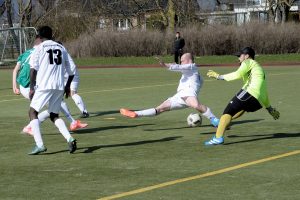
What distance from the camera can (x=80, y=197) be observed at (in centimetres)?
875

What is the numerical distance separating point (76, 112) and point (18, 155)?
682 centimetres

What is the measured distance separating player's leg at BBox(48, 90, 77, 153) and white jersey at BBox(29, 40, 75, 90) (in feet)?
→ 0.57

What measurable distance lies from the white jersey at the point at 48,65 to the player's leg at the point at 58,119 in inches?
6.8

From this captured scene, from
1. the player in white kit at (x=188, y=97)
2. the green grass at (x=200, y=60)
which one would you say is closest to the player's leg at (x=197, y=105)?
the player in white kit at (x=188, y=97)

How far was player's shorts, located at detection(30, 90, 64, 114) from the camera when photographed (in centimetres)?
1178

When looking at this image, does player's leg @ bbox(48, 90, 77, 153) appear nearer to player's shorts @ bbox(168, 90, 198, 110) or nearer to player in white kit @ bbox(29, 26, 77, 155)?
player in white kit @ bbox(29, 26, 77, 155)

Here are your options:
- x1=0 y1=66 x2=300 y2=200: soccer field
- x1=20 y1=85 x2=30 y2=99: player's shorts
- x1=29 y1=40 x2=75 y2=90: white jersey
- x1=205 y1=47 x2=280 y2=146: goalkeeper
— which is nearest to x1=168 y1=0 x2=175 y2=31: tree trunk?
x1=0 y1=66 x2=300 y2=200: soccer field

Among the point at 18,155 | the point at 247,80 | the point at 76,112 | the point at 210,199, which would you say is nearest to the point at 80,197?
the point at 210,199

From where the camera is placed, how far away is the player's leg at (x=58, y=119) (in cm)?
1180

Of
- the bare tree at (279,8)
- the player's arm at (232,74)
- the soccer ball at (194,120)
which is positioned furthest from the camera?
the bare tree at (279,8)

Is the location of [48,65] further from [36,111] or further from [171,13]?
[171,13]

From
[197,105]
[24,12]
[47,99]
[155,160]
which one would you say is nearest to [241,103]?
[197,105]

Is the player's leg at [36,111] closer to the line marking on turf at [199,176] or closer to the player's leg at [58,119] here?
the player's leg at [58,119]

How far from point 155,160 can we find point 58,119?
1.82 m
